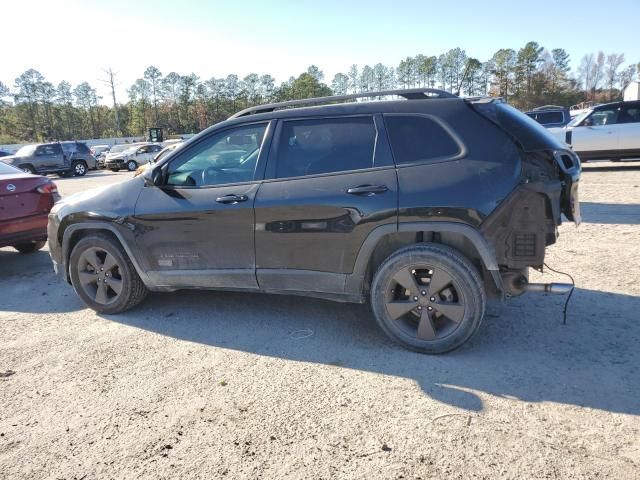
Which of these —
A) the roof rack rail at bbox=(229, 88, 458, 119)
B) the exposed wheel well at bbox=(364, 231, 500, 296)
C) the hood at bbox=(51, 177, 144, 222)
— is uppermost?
the roof rack rail at bbox=(229, 88, 458, 119)

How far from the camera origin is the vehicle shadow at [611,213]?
7391 millimetres

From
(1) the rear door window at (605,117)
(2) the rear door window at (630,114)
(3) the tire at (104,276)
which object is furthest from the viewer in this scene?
(1) the rear door window at (605,117)

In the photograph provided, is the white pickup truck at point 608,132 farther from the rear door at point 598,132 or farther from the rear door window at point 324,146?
the rear door window at point 324,146

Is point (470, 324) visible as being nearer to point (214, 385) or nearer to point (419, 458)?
point (419, 458)

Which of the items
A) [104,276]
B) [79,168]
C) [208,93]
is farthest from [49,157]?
[208,93]

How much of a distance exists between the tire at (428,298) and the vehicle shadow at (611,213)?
5.20m

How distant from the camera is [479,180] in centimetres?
328

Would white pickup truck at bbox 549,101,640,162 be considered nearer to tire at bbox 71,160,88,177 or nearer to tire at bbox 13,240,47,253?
tire at bbox 13,240,47,253

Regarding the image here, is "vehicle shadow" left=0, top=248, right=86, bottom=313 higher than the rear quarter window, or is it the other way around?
the rear quarter window

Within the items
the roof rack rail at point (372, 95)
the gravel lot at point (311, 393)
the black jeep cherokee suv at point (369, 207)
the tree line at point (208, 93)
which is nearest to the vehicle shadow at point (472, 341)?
the gravel lot at point (311, 393)

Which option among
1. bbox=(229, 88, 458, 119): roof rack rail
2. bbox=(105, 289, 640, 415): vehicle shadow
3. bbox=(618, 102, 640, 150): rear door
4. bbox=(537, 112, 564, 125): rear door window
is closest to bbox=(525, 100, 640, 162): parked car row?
bbox=(618, 102, 640, 150): rear door

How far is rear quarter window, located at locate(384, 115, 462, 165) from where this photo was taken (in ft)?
11.3

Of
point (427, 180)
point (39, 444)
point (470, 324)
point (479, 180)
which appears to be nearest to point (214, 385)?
point (39, 444)

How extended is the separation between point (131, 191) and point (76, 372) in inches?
65.6
